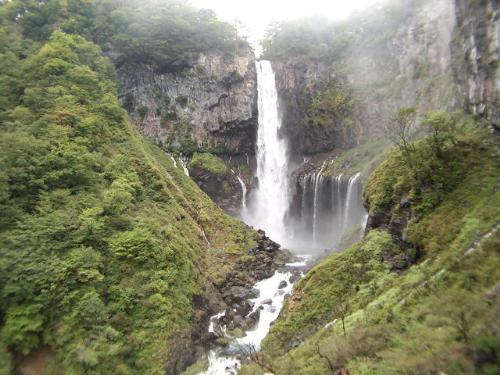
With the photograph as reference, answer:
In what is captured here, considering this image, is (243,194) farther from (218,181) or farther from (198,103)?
(198,103)

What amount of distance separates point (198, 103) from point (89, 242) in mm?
27757

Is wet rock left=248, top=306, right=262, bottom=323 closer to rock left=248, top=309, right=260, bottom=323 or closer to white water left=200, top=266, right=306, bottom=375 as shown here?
rock left=248, top=309, right=260, bottom=323

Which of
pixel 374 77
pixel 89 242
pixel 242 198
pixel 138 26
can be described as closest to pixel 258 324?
pixel 89 242

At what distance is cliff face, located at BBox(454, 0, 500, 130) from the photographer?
42.4 ft

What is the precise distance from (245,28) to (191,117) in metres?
26.3

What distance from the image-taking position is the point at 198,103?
41.2 meters

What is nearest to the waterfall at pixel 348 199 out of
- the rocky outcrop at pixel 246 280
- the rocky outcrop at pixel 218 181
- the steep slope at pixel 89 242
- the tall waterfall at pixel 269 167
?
the rocky outcrop at pixel 246 280

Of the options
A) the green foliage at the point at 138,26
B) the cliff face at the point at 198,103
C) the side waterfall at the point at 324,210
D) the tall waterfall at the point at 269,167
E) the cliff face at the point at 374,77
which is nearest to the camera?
the side waterfall at the point at 324,210

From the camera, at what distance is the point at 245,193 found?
40.5 m

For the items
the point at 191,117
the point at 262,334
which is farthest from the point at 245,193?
the point at 262,334

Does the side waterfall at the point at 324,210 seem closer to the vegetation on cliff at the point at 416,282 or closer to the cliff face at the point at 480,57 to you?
the vegetation on cliff at the point at 416,282

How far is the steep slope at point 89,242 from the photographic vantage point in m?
13.3

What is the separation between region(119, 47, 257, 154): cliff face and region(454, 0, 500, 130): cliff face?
27.1 m

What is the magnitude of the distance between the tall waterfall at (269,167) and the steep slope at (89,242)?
12778mm
